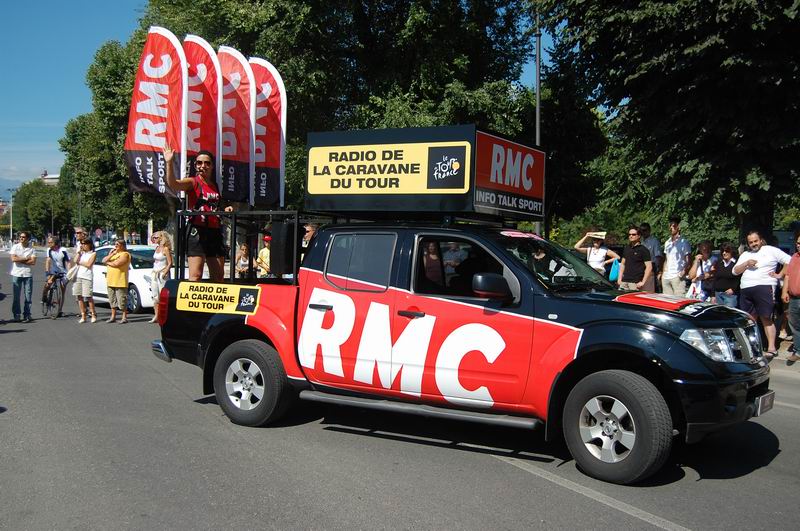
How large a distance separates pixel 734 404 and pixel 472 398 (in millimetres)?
1768

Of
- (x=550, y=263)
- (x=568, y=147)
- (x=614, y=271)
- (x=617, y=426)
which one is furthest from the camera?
(x=568, y=147)

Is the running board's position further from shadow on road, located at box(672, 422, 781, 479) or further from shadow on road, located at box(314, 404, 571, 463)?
shadow on road, located at box(672, 422, 781, 479)

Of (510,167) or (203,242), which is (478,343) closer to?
(510,167)

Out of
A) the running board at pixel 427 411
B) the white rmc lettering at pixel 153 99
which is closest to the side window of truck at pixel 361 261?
the running board at pixel 427 411

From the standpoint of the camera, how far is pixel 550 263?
5617mm

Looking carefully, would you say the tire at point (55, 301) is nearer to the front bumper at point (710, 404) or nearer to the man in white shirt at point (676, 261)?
the man in white shirt at point (676, 261)

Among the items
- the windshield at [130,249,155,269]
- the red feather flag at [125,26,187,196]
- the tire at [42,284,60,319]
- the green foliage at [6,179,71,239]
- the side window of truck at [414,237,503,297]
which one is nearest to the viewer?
the side window of truck at [414,237,503,297]

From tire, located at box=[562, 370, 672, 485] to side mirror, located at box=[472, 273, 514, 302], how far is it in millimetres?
824

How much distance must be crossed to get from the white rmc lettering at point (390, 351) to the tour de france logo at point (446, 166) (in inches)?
43.8

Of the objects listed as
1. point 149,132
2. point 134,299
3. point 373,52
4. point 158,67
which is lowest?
point 134,299

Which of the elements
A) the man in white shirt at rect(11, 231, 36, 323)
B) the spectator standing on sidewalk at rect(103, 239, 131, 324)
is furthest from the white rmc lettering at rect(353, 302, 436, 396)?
the man in white shirt at rect(11, 231, 36, 323)

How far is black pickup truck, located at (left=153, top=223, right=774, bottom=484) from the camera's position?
4.64 m

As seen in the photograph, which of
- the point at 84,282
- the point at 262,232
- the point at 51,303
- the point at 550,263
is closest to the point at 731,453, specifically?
the point at 550,263

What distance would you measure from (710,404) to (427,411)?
197 cm
